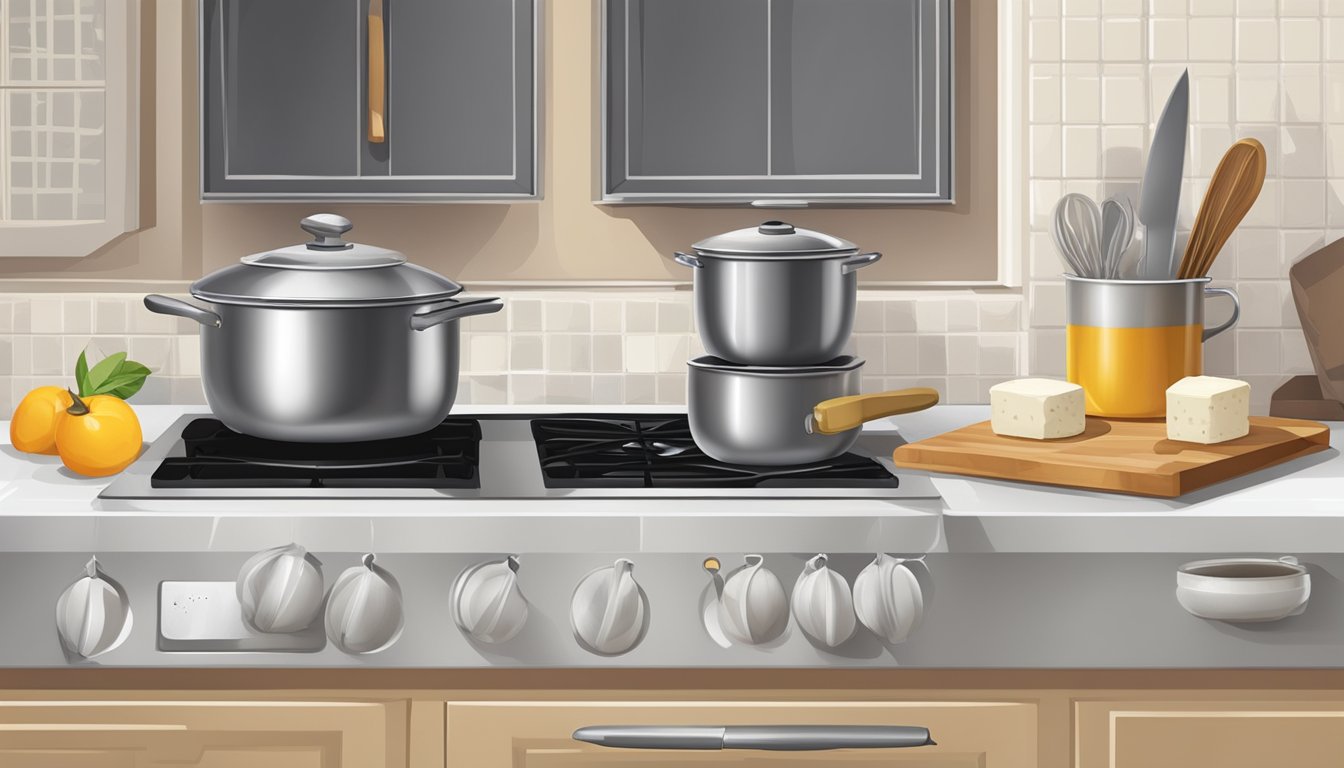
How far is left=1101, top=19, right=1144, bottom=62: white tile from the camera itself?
2045 millimetres

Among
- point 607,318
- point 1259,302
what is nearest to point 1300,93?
point 1259,302

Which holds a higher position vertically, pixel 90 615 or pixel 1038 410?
pixel 1038 410

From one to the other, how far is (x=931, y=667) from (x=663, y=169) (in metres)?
1.02

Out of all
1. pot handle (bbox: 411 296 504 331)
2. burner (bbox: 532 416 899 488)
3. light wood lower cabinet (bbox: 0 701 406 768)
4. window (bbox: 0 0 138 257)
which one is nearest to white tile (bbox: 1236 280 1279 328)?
burner (bbox: 532 416 899 488)

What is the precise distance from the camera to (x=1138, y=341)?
1.83 meters

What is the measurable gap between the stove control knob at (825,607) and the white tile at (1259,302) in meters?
1.11

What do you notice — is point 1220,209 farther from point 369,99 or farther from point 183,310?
point 183,310

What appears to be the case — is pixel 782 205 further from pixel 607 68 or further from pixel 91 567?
pixel 91 567

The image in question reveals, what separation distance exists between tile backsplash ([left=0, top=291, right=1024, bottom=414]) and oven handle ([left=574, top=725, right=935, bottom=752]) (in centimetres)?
87

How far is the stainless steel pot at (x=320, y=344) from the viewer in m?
1.50

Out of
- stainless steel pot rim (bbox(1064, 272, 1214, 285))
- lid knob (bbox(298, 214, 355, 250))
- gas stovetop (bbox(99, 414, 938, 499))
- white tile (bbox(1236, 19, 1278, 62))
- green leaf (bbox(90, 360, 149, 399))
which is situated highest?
white tile (bbox(1236, 19, 1278, 62))

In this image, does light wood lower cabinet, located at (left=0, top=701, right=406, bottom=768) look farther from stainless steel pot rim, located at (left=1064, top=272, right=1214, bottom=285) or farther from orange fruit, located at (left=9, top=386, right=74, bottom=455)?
stainless steel pot rim, located at (left=1064, top=272, right=1214, bottom=285)

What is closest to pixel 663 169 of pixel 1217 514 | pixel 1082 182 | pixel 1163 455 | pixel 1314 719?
pixel 1082 182

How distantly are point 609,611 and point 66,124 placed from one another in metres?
1.33
